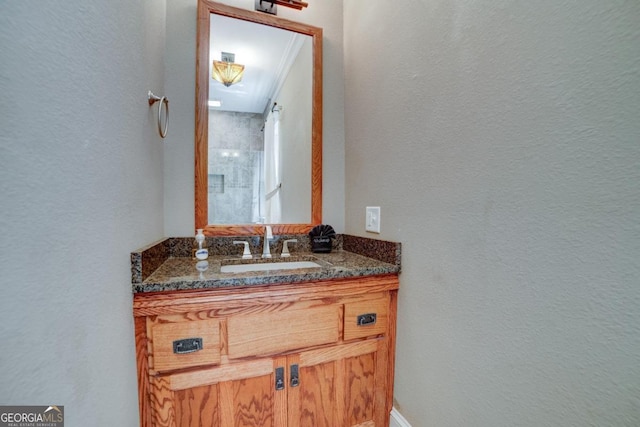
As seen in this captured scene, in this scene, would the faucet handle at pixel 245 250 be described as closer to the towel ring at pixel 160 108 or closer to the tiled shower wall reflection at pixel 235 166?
the tiled shower wall reflection at pixel 235 166

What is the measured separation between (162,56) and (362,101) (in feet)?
3.42

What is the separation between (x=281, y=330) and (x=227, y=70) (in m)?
1.38

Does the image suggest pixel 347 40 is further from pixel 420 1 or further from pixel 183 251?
pixel 183 251

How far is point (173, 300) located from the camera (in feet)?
2.92

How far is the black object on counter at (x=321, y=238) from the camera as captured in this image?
1.50 m

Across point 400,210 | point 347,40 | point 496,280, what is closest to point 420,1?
point 347,40

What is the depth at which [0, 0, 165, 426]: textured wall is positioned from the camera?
0.40m

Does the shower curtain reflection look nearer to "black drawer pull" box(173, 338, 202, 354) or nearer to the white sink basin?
the white sink basin

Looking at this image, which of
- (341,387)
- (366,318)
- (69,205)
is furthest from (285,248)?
(69,205)

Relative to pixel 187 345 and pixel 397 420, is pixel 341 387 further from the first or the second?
pixel 187 345

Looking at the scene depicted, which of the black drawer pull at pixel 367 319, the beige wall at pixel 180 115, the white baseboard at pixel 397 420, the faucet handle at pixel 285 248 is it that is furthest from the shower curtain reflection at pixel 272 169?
the white baseboard at pixel 397 420

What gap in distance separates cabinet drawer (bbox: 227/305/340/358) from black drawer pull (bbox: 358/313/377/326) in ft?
0.34

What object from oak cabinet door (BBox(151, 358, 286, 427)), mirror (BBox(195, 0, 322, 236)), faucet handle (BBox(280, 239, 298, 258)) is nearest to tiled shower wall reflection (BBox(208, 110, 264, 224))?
mirror (BBox(195, 0, 322, 236))

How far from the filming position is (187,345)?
0.90 meters
